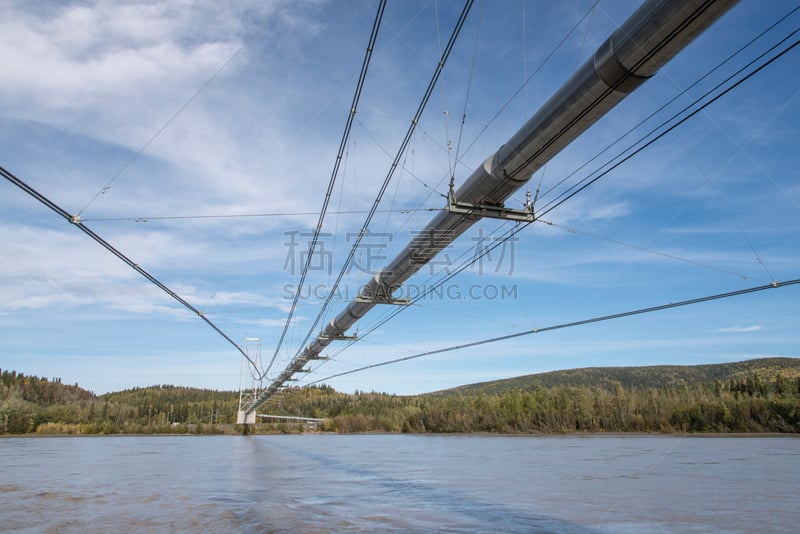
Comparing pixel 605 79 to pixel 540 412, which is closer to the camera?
pixel 605 79

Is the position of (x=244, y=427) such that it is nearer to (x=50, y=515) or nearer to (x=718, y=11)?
(x=50, y=515)

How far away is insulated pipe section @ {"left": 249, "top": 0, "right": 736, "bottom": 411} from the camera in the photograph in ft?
21.3

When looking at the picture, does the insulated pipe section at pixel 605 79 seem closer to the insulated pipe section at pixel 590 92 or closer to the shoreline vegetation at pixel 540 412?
the insulated pipe section at pixel 590 92

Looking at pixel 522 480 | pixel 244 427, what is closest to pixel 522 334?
pixel 522 480

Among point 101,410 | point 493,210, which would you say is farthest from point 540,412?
point 101,410

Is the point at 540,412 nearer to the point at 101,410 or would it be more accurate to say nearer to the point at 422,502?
the point at 422,502

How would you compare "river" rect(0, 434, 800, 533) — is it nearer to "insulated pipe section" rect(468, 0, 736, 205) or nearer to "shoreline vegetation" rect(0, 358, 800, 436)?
"insulated pipe section" rect(468, 0, 736, 205)

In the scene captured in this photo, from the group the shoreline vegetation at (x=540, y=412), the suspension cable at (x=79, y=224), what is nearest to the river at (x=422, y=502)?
the suspension cable at (x=79, y=224)

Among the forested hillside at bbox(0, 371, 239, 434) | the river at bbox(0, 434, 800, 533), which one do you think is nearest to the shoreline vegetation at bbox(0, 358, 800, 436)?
the forested hillside at bbox(0, 371, 239, 434)

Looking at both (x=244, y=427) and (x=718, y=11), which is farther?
(x=244, y=427)

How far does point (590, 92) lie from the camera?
7949 millimetres

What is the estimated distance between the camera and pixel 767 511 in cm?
792

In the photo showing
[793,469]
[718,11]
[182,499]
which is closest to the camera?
[718,11]

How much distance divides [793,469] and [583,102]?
14040mm
